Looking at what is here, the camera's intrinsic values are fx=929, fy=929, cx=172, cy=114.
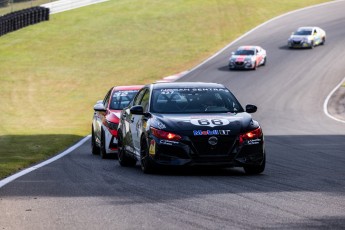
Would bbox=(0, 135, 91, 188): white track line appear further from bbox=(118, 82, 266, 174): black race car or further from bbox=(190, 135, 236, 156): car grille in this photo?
bbox=(190, 135, 236, 156): car grille

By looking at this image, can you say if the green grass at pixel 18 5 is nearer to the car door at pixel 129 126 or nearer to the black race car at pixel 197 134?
the car door at pixel 129 126

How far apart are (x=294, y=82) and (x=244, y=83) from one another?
8.82 ft

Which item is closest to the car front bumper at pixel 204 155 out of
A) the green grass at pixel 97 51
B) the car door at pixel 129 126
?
the car door at pixel 129 126

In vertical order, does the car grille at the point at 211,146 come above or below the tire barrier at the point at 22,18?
above

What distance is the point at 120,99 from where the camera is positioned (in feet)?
65.6

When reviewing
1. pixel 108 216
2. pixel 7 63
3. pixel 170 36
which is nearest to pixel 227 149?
pixel 108 216

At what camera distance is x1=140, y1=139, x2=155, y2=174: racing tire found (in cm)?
1387

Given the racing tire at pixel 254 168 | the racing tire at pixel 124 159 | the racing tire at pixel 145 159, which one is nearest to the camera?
the racing tire at pixel 254 168

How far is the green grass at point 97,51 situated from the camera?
41438 mm

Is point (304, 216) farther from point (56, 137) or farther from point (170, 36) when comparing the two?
point (170, 36)

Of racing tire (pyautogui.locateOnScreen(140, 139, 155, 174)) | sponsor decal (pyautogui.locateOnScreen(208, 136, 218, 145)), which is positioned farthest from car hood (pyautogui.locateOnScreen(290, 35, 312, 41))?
sponsor decal (pyautogui.locateOnScreen(208, 136, 218, 145))

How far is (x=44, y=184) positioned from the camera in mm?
12641

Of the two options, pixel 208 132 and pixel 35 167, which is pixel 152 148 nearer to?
pixel 208 132

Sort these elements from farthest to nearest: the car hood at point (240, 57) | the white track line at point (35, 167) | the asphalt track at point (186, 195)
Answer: the car hood at point (240, 57), the white track line at point (35, 167), the asphalt track at point (186, 195)
